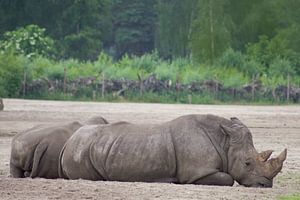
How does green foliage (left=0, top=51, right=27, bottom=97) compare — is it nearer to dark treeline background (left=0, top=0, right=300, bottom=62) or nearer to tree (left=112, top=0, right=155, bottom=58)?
dark treeline background (left=0, top=0, right=300, bottom=62)

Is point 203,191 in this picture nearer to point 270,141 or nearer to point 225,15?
point 270,141

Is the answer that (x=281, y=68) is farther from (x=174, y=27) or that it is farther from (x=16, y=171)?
(x=16, y=171)

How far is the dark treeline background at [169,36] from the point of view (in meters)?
56.3

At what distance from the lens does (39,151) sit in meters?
16.2

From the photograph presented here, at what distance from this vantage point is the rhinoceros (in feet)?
47.9

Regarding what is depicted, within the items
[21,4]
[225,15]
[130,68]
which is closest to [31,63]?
[130,68]

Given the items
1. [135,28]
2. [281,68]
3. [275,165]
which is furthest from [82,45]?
[275,165]

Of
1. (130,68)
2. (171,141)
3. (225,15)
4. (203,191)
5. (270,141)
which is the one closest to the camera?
(203,191)

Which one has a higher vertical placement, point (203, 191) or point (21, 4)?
Result: point (21, 4)

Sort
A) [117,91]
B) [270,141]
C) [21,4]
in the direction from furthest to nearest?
[21,4] → [117,91] → [270,141]

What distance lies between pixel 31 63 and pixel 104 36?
4082cm

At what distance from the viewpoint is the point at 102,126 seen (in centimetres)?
1553

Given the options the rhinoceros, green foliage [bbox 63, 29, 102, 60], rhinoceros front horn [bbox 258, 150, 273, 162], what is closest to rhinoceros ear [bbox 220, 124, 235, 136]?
the rhinoceros

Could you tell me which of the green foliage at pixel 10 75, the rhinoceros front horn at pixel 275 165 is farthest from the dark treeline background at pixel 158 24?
the rhinoceros front horn at pixel 275 165
